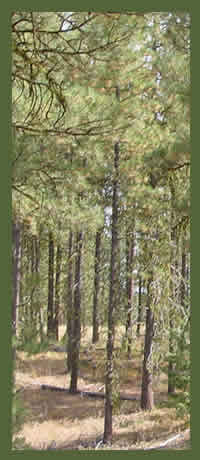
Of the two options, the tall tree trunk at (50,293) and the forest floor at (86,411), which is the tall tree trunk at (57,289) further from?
the forest floor at (86,411)

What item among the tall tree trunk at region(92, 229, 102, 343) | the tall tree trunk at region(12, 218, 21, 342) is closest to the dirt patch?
the tall tree trunk at region(92, 229, 102, 343)

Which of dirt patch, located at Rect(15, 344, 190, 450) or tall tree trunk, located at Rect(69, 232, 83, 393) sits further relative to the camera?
tall tree trunk, located at Rect(69, 232, 83, 393)

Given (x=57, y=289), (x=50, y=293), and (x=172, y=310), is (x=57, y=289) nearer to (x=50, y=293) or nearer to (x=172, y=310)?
(x=50, y=293)

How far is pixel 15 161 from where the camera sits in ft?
14.5

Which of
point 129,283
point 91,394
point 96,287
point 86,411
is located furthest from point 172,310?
point 86,411

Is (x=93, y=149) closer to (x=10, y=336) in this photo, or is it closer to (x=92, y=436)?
(x=10, y=336)

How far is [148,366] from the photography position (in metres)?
4.56

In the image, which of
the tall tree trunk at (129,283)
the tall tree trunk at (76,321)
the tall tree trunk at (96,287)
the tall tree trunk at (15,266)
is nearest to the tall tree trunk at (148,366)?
the tall tree trunk at (129,283)

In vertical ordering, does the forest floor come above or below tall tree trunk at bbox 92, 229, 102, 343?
below

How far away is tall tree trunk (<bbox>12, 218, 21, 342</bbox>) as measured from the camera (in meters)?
4.40

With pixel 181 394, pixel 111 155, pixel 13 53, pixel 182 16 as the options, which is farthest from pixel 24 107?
pixel 181 394

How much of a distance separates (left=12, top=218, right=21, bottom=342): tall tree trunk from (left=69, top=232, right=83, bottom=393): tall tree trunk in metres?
0.48

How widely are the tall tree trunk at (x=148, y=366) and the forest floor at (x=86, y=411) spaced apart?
1.8 inches

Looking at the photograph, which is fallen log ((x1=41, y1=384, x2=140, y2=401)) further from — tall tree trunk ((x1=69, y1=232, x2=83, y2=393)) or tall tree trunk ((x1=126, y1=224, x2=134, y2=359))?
tall tree trunk ((x1=126, y1=224, x2=134, y2=359))
